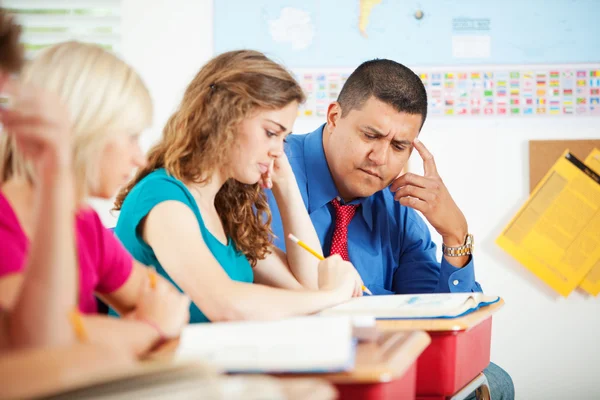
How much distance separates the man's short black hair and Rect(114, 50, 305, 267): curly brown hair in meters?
0.65

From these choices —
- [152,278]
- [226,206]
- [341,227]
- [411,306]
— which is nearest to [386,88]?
[341,227]

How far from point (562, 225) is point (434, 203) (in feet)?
2.96

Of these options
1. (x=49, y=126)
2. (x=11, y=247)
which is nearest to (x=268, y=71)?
(x=11, y=247)

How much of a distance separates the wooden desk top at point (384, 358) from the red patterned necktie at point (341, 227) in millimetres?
1120

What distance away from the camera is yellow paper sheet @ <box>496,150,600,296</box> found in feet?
9.12

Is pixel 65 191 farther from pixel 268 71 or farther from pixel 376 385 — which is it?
pixel 268 71

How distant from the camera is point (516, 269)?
2826 mm

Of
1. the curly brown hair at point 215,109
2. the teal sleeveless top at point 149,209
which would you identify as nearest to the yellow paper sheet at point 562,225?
the curly brown hair at point 215,109

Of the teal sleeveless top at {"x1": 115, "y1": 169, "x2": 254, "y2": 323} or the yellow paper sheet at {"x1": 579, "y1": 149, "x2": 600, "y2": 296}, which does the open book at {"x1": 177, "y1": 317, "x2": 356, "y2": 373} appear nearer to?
the teal sleeveless top at {"x1": 115, "y1": 169, "x2": 254, "y2": 323}

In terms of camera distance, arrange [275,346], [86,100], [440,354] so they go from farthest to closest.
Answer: [440,354] → [86,100] → [275,346]

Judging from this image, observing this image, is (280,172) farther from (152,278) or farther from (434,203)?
(152,278)

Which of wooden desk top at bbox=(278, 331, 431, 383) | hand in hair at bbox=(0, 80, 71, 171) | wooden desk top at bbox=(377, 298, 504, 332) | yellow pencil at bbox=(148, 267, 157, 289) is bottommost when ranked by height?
wooden desk top at bbox=(377, 298, 504, 332)

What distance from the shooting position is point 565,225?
2795 millimetres

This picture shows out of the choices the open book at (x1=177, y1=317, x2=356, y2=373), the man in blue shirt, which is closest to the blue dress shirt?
the man in blue shirt
